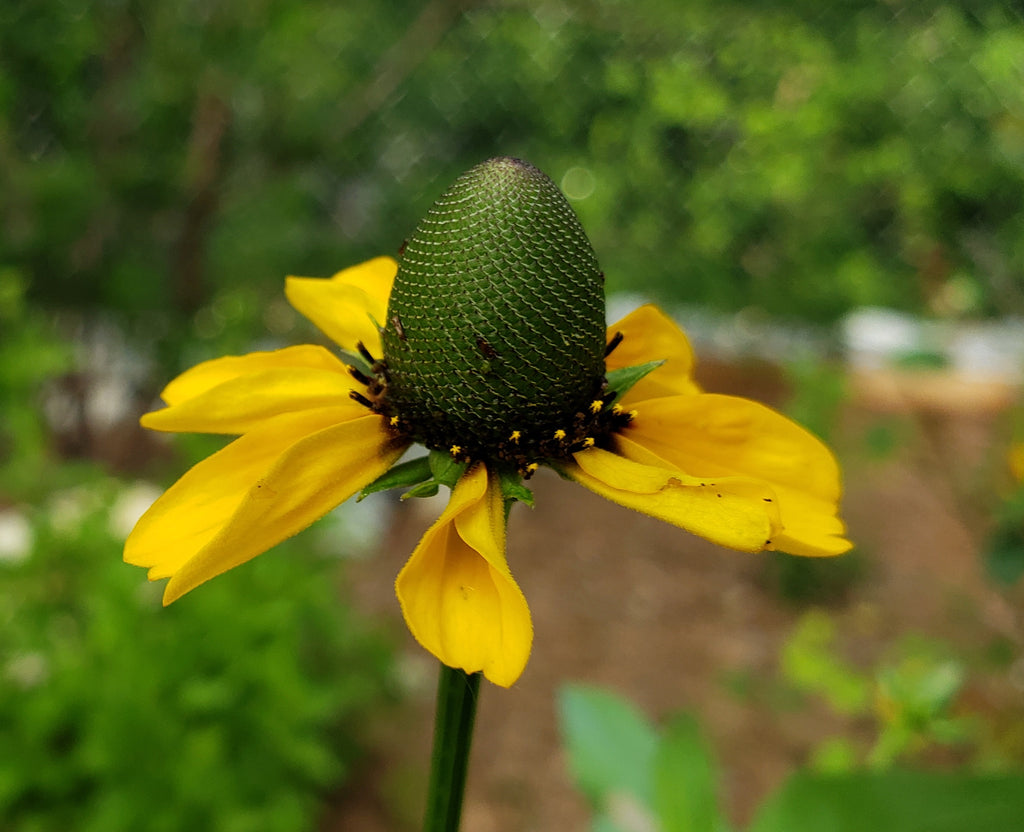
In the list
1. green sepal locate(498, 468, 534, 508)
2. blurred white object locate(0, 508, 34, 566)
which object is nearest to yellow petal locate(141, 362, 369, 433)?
green sepal locate(498, 468, 534, 508)

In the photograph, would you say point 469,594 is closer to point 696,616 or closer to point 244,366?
point 244,366

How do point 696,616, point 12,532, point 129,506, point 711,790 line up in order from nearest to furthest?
1. point 711,790
2. point 129,506
3. point 12,532
4. point 696,616

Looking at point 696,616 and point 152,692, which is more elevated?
point 152,692

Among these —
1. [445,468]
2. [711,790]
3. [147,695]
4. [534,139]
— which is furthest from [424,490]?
[534,139]

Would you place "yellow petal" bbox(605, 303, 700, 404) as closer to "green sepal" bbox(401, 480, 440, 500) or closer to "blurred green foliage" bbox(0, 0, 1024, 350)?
"green sepal" bbox(401, 480, 440, 500)

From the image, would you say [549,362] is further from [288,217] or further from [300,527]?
[288,217]

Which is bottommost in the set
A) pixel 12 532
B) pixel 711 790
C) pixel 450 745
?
pixel 12 532

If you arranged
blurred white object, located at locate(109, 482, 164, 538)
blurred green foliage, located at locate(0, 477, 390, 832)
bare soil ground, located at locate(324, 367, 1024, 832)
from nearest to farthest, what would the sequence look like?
blurred green foliage, located at locate(0, 477, 390, 832)
blurred white object, located at locate(109, 482, 164, 538)
bare soil ground, located at locate(324, 367, 1024, 832)
